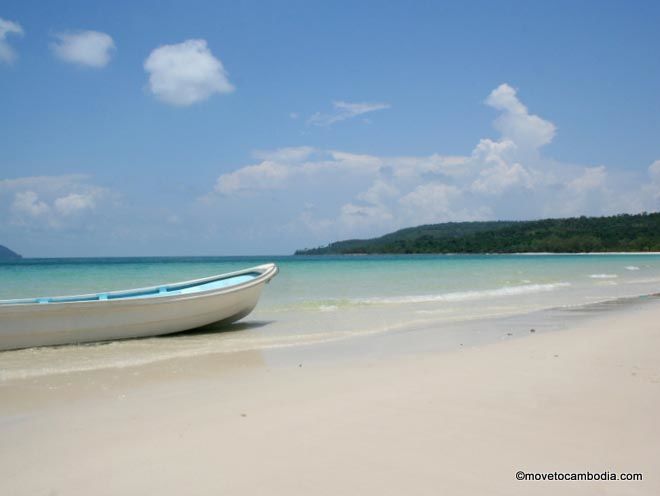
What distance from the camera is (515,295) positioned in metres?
17.6

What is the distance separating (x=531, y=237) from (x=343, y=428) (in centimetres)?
11040

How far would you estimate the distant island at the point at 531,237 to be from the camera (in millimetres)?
94500

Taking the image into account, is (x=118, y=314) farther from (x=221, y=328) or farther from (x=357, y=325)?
(x=357, y=325)

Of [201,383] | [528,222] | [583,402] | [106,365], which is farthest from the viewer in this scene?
[528,222]

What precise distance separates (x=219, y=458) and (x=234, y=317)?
7975mm

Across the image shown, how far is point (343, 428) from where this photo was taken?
12.5ft

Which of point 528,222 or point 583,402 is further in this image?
point 528,222

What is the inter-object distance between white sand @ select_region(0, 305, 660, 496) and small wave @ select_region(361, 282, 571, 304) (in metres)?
9.47

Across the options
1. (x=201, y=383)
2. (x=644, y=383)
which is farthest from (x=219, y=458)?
(x=644, y=383)

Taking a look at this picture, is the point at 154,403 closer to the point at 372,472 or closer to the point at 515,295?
the point at 372,472

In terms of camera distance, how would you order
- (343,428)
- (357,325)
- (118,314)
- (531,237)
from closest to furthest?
(343,428) < (118,314) < (357,325) < (531,237)

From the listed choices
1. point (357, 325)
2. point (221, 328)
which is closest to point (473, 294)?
point (357, 325)

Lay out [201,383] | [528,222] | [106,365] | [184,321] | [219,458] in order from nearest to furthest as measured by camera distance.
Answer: [219,458]
[201,383]
[106,365]
[184,321]
[528,222]

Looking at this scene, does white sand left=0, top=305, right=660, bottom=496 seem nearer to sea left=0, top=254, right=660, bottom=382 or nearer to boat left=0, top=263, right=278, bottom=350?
sea left=0, top=254, right=660, bottom=382
